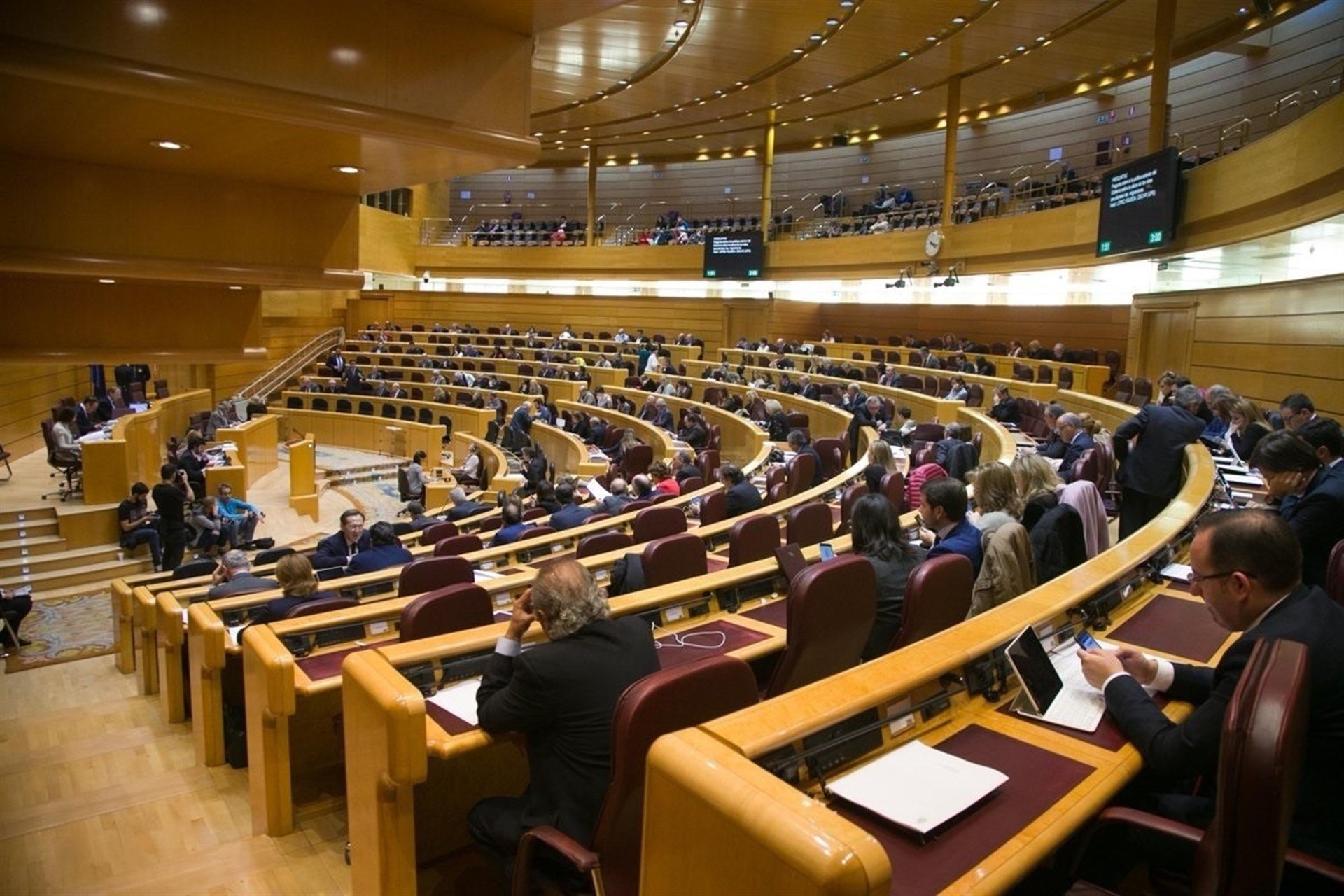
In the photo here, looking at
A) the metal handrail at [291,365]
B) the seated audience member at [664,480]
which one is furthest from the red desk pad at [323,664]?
the metal handrail at [291,365]

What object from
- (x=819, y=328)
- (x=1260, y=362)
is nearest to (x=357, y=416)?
(x=819, y=328)

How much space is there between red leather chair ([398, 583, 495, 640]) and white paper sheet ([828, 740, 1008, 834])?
1789mm

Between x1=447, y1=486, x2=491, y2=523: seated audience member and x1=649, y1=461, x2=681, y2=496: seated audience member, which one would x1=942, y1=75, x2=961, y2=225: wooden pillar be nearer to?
x1=649, y1=461, x2=681, y2=496: seated audience member

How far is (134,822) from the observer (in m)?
3.50

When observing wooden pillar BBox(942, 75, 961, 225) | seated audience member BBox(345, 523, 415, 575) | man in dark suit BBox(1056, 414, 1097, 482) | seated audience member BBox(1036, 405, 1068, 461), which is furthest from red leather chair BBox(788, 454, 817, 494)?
wooden pillar BBox(942, 75, 961, 225)

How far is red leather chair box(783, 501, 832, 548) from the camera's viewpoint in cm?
529

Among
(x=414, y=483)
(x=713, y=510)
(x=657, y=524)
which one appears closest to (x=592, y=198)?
(x=414, y=483)

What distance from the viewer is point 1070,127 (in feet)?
62.6

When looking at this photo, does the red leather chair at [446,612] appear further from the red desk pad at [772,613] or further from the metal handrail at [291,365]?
the metal handrail at [291,365]

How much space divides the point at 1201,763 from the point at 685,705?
115cm

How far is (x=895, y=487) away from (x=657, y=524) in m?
1.82

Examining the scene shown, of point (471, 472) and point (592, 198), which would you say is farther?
point (592, 198)

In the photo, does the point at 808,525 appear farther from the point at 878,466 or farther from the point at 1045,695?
the point at 1045,695

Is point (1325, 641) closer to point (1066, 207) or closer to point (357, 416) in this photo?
point (1066, 207)
